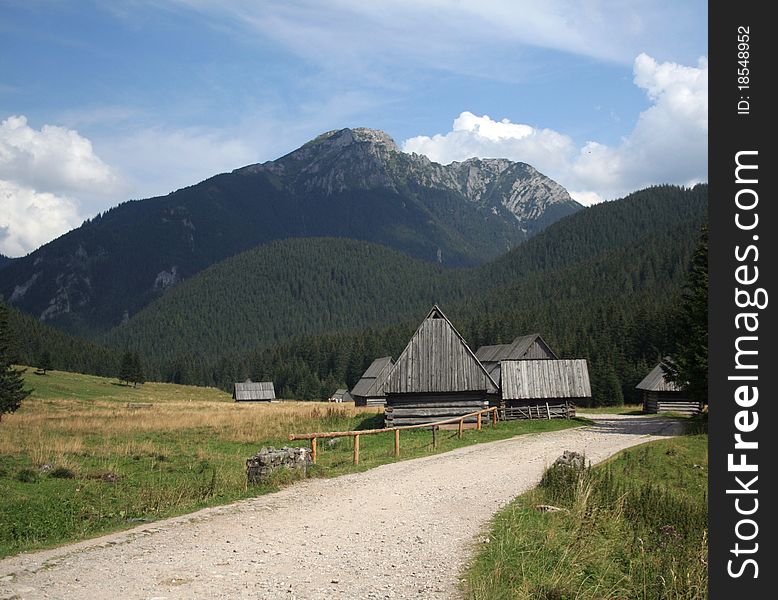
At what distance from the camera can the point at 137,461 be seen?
22578 millimetres

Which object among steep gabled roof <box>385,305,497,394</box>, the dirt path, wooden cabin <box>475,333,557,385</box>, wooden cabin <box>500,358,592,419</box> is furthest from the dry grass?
wooden cabin <box>475,333,557,385</box>

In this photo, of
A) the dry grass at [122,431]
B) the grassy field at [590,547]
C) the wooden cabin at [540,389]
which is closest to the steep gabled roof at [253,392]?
the dry grass at [122,431]

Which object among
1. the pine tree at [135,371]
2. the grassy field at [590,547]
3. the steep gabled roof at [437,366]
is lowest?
the pine tree at [135,371]

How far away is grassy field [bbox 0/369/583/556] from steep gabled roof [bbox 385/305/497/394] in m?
3.09

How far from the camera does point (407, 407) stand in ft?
114

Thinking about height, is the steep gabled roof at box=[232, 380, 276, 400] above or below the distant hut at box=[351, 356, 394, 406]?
below

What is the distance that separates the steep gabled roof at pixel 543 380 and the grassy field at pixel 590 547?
26.2m

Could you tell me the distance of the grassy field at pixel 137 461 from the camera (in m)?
13.1

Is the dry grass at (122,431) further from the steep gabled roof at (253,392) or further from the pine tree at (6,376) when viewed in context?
the steep gabled roof at (253,392)

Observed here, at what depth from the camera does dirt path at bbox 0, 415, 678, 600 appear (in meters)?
8.43

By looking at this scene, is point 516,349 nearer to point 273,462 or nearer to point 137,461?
point 137,461

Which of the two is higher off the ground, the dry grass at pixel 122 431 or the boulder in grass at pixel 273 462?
the boulder in grass at pixel 273 462

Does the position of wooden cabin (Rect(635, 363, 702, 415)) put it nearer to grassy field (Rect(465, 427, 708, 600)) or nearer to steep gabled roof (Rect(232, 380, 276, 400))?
grassy field (Rect(465, 427, 708, 600))

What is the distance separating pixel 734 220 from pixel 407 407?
95.6ft
